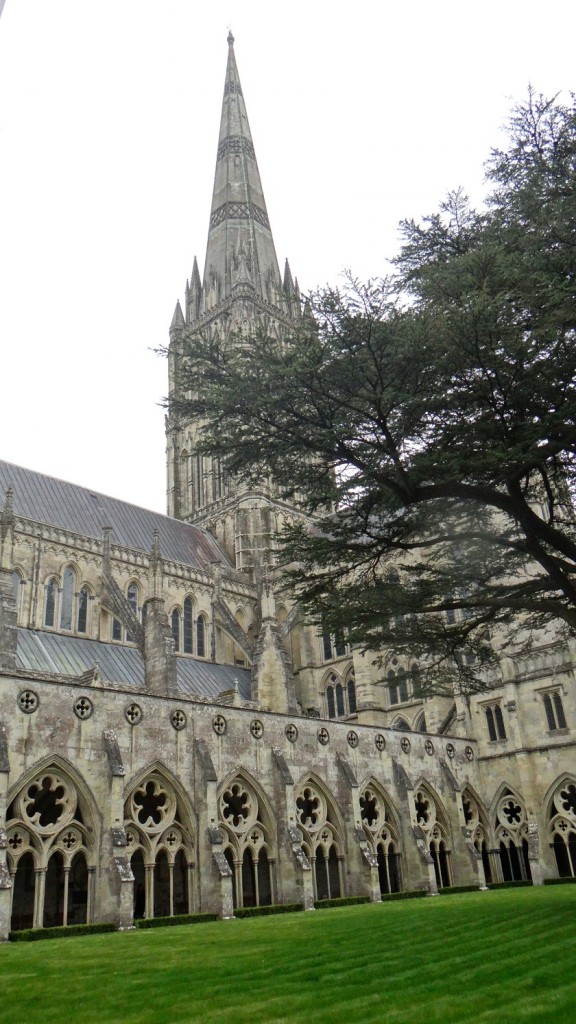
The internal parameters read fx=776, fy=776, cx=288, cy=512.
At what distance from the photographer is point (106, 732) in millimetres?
19797

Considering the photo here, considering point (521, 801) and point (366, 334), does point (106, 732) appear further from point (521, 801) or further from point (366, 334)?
point (521, 801)

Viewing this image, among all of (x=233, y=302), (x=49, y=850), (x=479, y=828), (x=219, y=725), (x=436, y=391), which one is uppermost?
(x=233, y=302)

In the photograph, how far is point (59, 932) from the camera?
1647cm

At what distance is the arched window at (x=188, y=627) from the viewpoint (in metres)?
37.8

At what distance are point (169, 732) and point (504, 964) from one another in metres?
14.0

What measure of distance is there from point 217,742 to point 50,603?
1352 centimetres

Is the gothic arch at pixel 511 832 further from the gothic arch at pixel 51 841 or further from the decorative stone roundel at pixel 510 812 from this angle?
the gothic arch at pixel 51 841

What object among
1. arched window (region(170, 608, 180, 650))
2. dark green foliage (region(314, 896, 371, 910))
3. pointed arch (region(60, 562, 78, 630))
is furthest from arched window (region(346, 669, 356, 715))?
dark green foliage (region(314, 896, 371, 910))

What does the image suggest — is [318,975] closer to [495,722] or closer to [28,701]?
[28,701]

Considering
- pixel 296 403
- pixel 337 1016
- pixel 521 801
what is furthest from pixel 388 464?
pixel 521 801

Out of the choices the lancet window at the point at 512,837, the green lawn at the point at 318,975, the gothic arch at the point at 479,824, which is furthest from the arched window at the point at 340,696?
the green lawn at the point at 318,975

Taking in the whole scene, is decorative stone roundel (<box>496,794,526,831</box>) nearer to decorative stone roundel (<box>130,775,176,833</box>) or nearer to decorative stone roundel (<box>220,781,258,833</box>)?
decorative stone roundel (<box>220,781,258,833</box>)

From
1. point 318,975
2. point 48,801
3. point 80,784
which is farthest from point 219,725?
point 318,975

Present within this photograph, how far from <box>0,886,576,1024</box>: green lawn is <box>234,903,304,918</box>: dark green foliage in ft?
22.5
